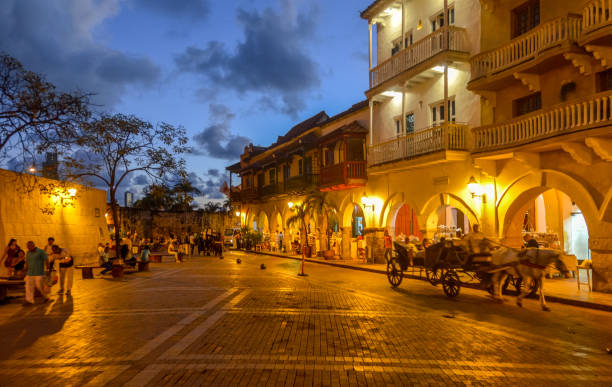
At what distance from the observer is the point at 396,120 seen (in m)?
24.8

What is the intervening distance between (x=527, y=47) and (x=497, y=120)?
9.54ft

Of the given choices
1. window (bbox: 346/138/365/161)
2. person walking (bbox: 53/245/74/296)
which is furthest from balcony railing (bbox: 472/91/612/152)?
person walking (bbox: 53/245/74/296)

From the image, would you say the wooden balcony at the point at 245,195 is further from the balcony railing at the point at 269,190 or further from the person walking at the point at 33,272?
the person walking at the point at 33,272

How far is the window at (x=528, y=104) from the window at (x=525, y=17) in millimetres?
2440

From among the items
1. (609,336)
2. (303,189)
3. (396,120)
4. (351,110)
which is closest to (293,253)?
(303,189)

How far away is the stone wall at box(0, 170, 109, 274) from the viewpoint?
18375mm

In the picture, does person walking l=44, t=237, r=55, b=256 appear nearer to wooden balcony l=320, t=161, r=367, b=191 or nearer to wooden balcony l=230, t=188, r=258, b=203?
wooden balcony l=320, t=161, r=367, b=191

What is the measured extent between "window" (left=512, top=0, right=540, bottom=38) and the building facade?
4 centimetres

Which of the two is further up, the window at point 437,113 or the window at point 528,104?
the window at point 437,113

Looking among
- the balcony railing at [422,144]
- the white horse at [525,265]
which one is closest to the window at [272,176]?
the balcony railing at [422,144]

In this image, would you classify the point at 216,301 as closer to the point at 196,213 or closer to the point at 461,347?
the point at 461,347

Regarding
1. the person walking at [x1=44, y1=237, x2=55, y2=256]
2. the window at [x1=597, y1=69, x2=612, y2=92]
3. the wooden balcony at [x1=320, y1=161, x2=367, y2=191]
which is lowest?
the person walking at [x1=44, y1=237, x2=55, y2=256]

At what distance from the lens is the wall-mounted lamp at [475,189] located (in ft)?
60.1

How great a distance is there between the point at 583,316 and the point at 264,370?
7925mm
